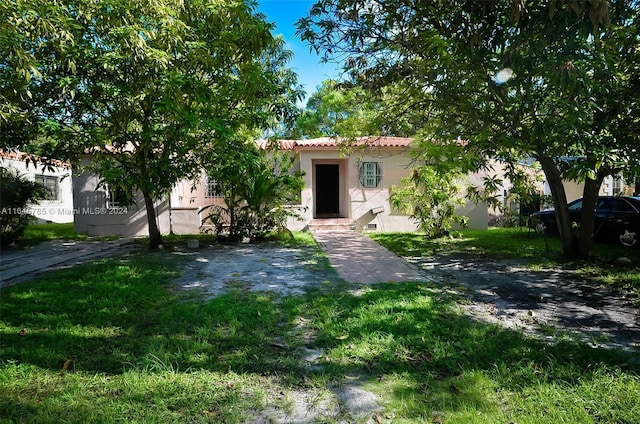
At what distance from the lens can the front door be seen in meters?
17.0

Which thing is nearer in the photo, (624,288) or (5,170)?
(624,288)

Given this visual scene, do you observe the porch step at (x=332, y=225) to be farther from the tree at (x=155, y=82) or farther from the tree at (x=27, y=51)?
the tree at (x=27, y=51)

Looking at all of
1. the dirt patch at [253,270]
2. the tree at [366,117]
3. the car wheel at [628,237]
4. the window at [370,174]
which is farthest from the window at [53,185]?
A: the car wheel at [628,237]

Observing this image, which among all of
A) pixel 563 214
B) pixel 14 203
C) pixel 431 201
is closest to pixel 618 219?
pixel 563 214

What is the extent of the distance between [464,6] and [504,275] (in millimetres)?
4718

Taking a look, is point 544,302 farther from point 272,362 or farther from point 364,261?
point 272,362

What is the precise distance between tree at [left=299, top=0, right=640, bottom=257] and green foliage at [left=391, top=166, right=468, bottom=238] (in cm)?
394

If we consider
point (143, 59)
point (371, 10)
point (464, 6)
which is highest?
point (371, 10)

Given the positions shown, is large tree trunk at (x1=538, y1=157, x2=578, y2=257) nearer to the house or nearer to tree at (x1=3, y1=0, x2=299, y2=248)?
the house

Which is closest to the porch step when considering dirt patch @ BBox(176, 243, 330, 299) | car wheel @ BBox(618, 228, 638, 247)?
dirt patch @ BBox(176, 243, 330, 299)

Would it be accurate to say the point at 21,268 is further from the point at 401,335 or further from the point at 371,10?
the point at 371,10

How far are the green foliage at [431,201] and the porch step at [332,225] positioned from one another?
9.03ft

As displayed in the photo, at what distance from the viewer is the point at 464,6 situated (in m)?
5.45

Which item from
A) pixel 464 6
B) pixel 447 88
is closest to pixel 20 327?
pixel 447 88
